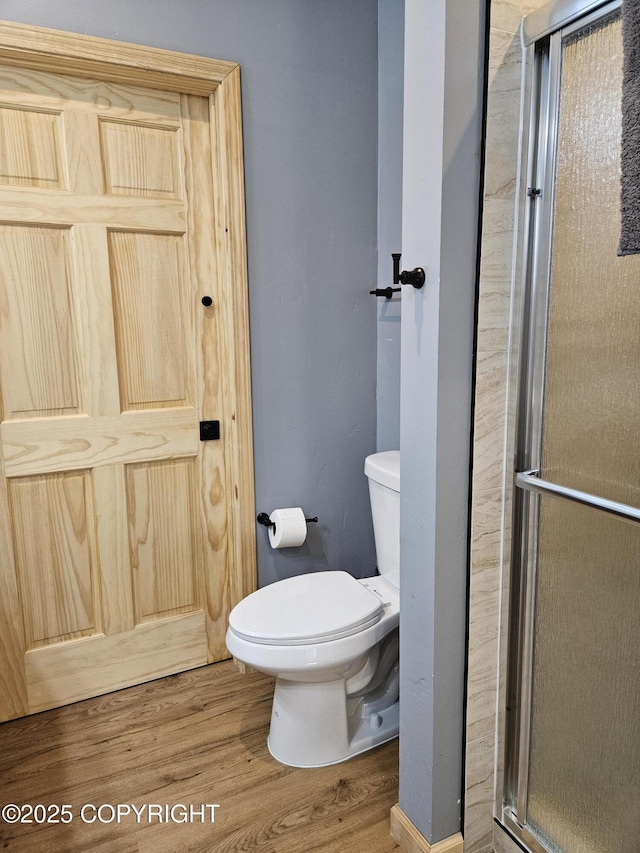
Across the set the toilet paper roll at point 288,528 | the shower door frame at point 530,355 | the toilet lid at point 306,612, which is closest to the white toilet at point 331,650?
the toilet lid at point 306,612

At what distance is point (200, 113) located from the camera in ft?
6.30

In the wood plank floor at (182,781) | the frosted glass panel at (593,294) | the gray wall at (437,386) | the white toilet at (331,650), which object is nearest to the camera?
the frosted glass panel at (593,294)

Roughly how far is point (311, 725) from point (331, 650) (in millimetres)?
273

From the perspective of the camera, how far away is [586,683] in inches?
45.0

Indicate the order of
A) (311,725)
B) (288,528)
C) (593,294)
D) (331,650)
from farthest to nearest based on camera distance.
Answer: (288,528), (311,725), (331,650), (593,294)

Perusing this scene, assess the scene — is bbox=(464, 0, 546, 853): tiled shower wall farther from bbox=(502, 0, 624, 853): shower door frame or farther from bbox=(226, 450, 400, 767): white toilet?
bbox=(226, 450, 400, 767): white toilet

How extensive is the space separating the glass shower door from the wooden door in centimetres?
110

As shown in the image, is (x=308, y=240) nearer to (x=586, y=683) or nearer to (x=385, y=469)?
(x=385, y=469)

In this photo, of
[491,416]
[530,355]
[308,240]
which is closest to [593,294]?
[530,355]

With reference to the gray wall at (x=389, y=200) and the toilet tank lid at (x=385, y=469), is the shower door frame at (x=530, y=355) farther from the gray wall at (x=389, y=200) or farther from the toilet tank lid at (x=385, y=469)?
the gray wall at (x=389, y=200)

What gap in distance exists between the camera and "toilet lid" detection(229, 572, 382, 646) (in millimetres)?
1560

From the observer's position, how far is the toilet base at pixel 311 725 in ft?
5.41

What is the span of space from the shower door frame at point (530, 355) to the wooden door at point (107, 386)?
41.5 inches

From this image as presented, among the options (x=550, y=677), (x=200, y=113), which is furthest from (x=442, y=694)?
(x=200, y=113)
